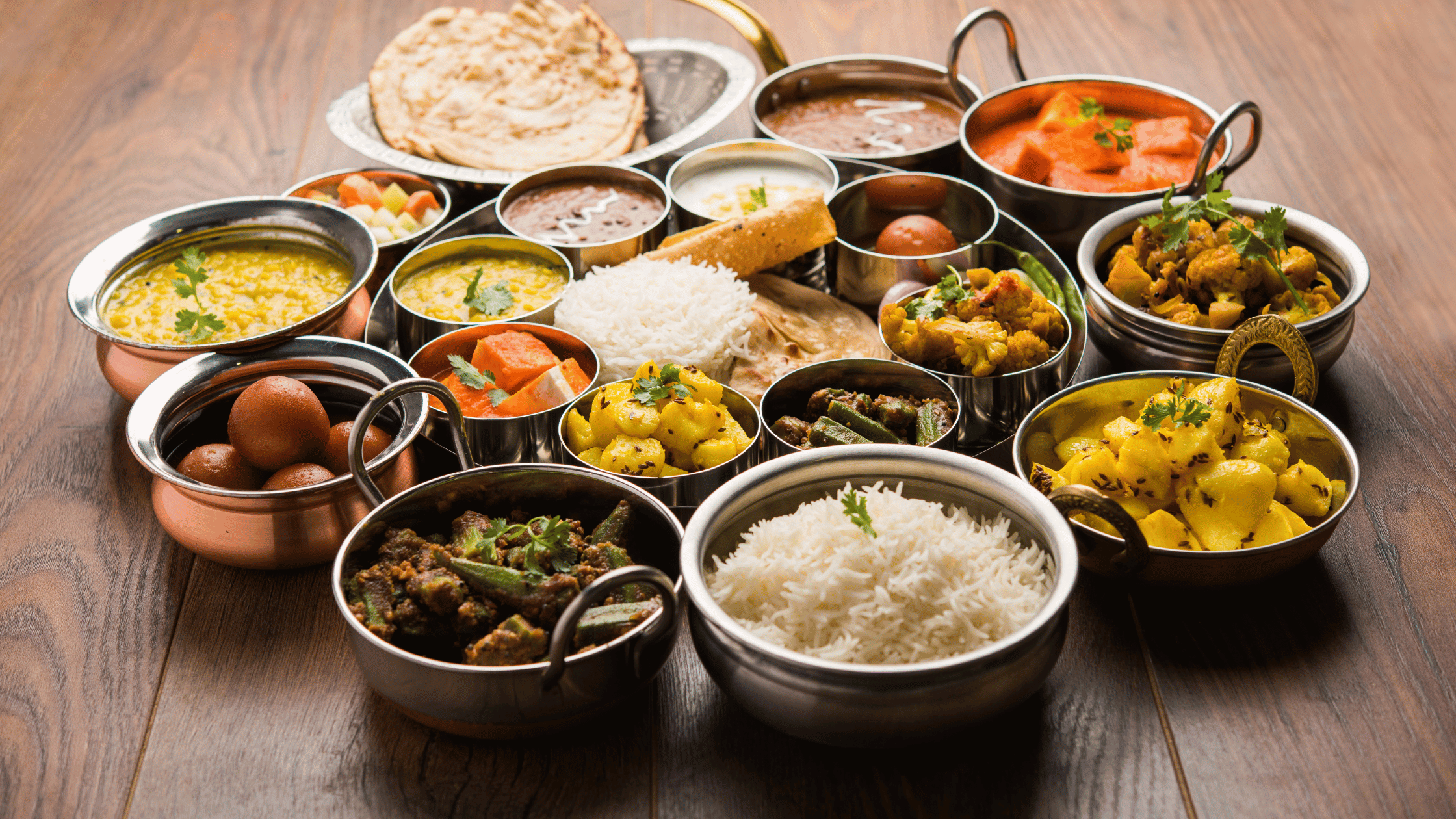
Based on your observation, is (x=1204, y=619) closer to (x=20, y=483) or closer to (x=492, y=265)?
(x=492, y=265)

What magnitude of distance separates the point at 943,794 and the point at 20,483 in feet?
6.41

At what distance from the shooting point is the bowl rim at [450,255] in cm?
245

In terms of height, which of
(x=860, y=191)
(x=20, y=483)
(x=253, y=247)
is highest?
(x=860, y=191)

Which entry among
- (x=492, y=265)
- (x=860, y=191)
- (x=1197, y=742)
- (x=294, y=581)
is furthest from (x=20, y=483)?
(x=1197, y=742)

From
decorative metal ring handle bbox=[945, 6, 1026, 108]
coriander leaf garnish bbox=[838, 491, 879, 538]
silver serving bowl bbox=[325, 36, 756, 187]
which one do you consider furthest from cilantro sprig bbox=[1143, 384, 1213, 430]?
silver serving bowl bbox=[325, 36, 756, 187]

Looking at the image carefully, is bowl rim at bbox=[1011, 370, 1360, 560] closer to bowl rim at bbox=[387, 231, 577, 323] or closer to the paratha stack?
bowl rim at bbox=[387, 231, 577, 323]

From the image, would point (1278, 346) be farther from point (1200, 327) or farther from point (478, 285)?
point (478, 285)

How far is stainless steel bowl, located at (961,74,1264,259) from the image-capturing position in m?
2.72

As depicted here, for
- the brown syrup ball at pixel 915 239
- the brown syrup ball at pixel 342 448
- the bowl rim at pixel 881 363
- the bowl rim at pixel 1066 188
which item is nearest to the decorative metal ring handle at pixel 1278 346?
the bowl rim at pixel 881 363

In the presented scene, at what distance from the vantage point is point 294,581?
6.69 feet

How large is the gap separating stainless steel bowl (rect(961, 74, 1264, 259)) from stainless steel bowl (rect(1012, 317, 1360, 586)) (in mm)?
715

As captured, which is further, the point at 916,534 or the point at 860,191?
the point at 860,191

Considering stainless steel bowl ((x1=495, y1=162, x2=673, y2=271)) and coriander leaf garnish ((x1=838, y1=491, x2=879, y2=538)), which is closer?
coriander leaf garnish ((x1=838, y1=491, x2=879, y2=538))

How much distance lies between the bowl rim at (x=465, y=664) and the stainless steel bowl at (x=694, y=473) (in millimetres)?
38
